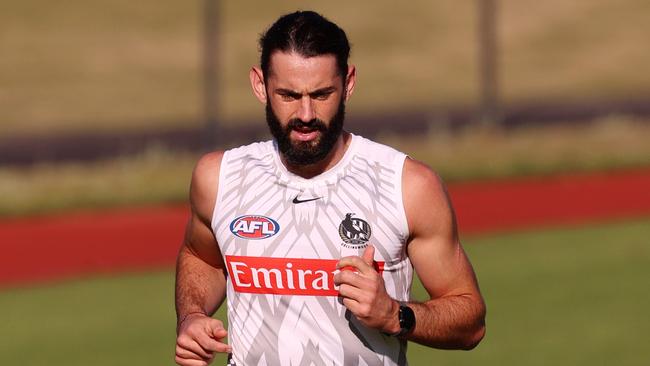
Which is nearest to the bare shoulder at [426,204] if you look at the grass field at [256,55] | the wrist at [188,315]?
the wrist at [188,315]

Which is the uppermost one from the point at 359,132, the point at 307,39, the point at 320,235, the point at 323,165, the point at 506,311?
the point at 307,39

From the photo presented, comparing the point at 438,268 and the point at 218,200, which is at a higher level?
the point at 218,200

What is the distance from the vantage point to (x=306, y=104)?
16.1ft

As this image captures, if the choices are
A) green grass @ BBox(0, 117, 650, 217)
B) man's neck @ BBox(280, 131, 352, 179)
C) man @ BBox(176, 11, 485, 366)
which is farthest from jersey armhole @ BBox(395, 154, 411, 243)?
green grass @ BBox(0, 117, 650, 217)

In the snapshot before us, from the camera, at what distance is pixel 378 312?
475 cm

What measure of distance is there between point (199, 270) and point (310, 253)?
0.65m

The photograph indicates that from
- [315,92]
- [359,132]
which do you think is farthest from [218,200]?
[359,132]

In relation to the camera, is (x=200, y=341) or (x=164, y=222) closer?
(x=200, y=341)

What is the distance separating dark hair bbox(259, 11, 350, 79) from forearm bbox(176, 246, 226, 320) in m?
0.90

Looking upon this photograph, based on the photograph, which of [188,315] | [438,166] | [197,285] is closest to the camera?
[188,315]

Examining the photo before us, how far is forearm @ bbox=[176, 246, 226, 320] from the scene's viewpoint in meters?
5.47

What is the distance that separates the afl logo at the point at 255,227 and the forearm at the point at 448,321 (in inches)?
21.9

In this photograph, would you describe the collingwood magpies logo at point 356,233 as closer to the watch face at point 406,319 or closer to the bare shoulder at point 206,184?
the watch face at point 406,319

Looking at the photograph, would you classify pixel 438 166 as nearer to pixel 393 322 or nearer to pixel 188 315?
pixel 188 315
